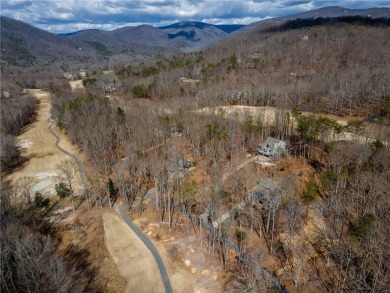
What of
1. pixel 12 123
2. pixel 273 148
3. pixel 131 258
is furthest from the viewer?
pixel 12 123

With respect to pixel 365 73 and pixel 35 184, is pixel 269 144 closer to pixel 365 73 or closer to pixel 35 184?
pixel 35 184

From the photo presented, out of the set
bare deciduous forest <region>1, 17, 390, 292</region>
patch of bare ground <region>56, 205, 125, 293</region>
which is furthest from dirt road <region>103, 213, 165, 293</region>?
bare deciduous forest <region>1, 17, 390, 292</region>

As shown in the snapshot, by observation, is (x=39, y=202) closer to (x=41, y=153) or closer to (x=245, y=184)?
(x=41, y=153)

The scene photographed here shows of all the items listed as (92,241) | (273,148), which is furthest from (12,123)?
(273,148)

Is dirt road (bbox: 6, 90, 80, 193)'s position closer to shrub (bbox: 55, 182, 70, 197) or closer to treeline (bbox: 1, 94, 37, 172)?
treeline (bbox: 1, 94, 37, 172)

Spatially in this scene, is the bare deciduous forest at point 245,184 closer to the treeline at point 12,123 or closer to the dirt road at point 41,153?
the treeline at point 12,123

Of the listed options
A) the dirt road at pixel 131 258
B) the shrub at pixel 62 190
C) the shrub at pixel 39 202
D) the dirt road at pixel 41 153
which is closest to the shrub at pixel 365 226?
the dirt road at pixel 131 258
